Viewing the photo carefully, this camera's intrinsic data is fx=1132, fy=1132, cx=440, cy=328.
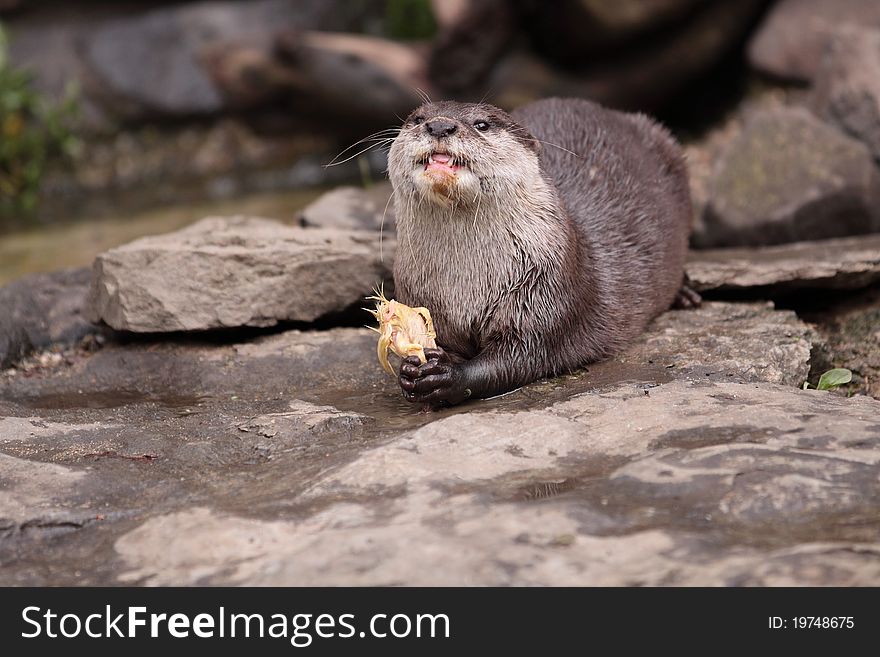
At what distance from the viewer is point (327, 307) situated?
149 inches

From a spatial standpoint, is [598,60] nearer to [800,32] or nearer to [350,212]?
[800,32]

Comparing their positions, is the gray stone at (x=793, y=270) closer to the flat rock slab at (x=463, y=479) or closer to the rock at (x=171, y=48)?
the flat rock slab at (x=463, y=479)

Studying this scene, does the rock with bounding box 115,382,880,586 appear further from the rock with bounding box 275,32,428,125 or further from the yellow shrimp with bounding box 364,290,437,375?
the rock with bounding box 275,32,428,125

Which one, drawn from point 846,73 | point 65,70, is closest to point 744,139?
point 846,73

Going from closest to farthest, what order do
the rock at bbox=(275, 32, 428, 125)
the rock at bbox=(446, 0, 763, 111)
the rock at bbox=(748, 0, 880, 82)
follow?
the rock at bbox=(748, 0, 880, 82) → the rock at bbox=(446, 0, 763, 111) → the rock at bbox=(275, 32, 428, 125)

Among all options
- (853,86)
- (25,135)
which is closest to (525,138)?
(853,86)

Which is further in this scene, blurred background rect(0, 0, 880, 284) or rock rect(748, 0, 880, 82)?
rock rect(748, 0, 880, 82)

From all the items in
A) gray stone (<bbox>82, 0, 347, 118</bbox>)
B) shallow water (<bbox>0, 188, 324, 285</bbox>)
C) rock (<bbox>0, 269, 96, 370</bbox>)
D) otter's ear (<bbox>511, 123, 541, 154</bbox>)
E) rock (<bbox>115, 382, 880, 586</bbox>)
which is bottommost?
rock (<bbox>115, 382, 880, 586</bbox>)

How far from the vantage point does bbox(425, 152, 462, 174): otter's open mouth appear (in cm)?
292

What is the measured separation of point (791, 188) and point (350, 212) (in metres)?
1.82

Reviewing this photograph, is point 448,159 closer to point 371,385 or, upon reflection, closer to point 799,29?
point 371,385

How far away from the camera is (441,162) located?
9.59ft

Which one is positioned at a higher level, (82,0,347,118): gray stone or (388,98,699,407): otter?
(82,0,347,118): gray stone

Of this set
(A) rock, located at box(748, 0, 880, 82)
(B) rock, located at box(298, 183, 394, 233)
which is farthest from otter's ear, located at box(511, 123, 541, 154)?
(A) rock, located at box(748, 0, 880, 82)
